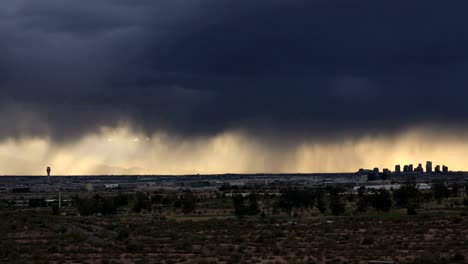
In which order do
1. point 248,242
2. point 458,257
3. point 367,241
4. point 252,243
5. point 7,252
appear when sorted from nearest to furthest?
point 458,257, point 7,252, point 367,241, point 252,243, point 248,242

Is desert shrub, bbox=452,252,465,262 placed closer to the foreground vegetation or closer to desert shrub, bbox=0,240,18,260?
the foreground vegetation

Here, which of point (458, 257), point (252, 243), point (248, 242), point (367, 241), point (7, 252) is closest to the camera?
point (458, 257)

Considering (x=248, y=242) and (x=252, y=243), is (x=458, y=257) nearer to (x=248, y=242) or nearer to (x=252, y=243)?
(x=252, y=243)

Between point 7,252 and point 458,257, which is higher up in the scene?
point 458,257

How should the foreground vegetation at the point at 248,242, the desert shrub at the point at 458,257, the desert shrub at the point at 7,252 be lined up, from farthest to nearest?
the desert shrub at the point at 7,252
the foreground vegetation at the point at 248,242
the desert shrub at the point at 458,257

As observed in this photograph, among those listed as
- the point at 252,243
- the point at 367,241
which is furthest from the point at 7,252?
the point at 367,241

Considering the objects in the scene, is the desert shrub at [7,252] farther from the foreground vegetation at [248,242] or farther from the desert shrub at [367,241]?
the desert shrub at [367,241]

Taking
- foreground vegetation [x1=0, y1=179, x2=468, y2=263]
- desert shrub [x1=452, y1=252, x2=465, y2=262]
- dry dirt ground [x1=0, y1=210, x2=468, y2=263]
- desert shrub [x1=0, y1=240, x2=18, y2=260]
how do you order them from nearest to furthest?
desert shrub [x1=452, y1=252, x2=465, y2=262] < dry dirt ground [x1=0, y1=210, x2=468, y2=263] < foreground vegetation [x1=0, y1=179, x2=468, y2=263] < desert shrub [x1=0, y1=240, x2=18, y2=260]

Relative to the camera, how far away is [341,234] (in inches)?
2434

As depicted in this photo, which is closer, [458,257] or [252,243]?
[458,257]

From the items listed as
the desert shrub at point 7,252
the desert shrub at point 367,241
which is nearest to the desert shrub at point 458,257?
the desert shrub at point 367,241

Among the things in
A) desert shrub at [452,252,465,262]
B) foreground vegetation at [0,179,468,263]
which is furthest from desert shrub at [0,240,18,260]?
desert shrub at [452,252,465,262]

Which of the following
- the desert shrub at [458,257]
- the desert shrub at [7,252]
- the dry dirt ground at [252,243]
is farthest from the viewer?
the desert shrub at [7,252]

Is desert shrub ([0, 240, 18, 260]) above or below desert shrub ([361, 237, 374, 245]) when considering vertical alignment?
below
